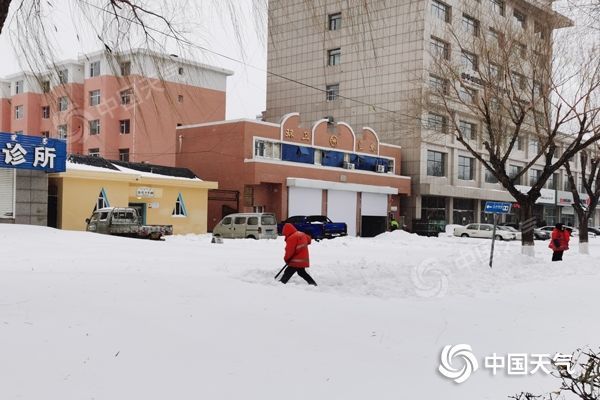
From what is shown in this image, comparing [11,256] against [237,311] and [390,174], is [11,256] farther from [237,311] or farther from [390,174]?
[390,174]

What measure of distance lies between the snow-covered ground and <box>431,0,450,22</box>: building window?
115 ft

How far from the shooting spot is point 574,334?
7.49 meters

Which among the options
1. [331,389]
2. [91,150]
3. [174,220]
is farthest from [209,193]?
[331,389]

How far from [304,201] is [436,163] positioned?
14461 mm

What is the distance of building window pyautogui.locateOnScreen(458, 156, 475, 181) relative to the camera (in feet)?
155

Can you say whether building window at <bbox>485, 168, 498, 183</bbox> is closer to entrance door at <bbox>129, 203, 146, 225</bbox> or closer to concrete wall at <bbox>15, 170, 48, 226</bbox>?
Answer: entrance door at <bbox>129, 203, 146, 225</bbox>

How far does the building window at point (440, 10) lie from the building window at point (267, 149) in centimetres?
1780

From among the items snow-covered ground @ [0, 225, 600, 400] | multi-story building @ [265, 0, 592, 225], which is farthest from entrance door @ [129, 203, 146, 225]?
snow-covered ground @ [0, 225, 600, 400]

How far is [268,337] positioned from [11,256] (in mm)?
9346

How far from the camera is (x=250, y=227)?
2719 centimetres

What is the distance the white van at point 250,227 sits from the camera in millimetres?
26953
